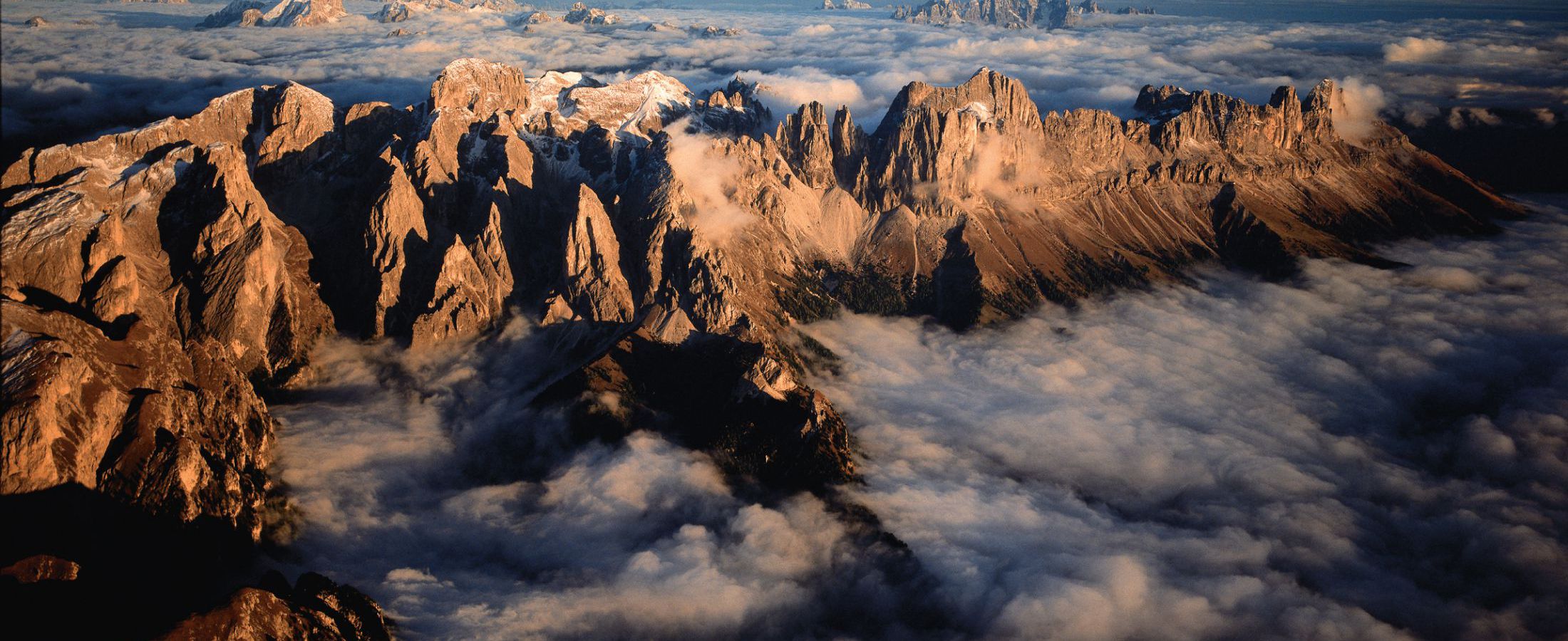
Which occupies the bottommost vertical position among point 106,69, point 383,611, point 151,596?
point 383,611

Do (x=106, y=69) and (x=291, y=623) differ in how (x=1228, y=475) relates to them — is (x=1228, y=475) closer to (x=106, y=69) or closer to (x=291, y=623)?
(x=291, y=623)

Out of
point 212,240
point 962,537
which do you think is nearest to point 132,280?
point 212,240

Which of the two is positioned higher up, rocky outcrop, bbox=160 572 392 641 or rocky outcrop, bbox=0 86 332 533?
rocky outcrop, bbox=0 86 332 533

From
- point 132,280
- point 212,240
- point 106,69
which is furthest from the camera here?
point 212,240

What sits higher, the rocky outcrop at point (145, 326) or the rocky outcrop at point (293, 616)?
the rocky outcrop at point (145, 326)

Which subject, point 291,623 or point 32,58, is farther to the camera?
point 291,623

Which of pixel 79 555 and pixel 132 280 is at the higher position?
pixel 132 280

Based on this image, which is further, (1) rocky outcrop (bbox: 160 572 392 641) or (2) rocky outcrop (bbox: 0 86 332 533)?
(2) rocky outcrop (bbox: 0 86 332 533)

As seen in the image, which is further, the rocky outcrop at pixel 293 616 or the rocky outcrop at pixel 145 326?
the rocky outcrop at pixel 145 326

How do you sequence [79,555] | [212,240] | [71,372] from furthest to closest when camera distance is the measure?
[212,240]
[71,372]
[79,555]

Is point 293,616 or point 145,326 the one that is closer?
point 293,616

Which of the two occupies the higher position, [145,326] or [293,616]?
[145,326]
